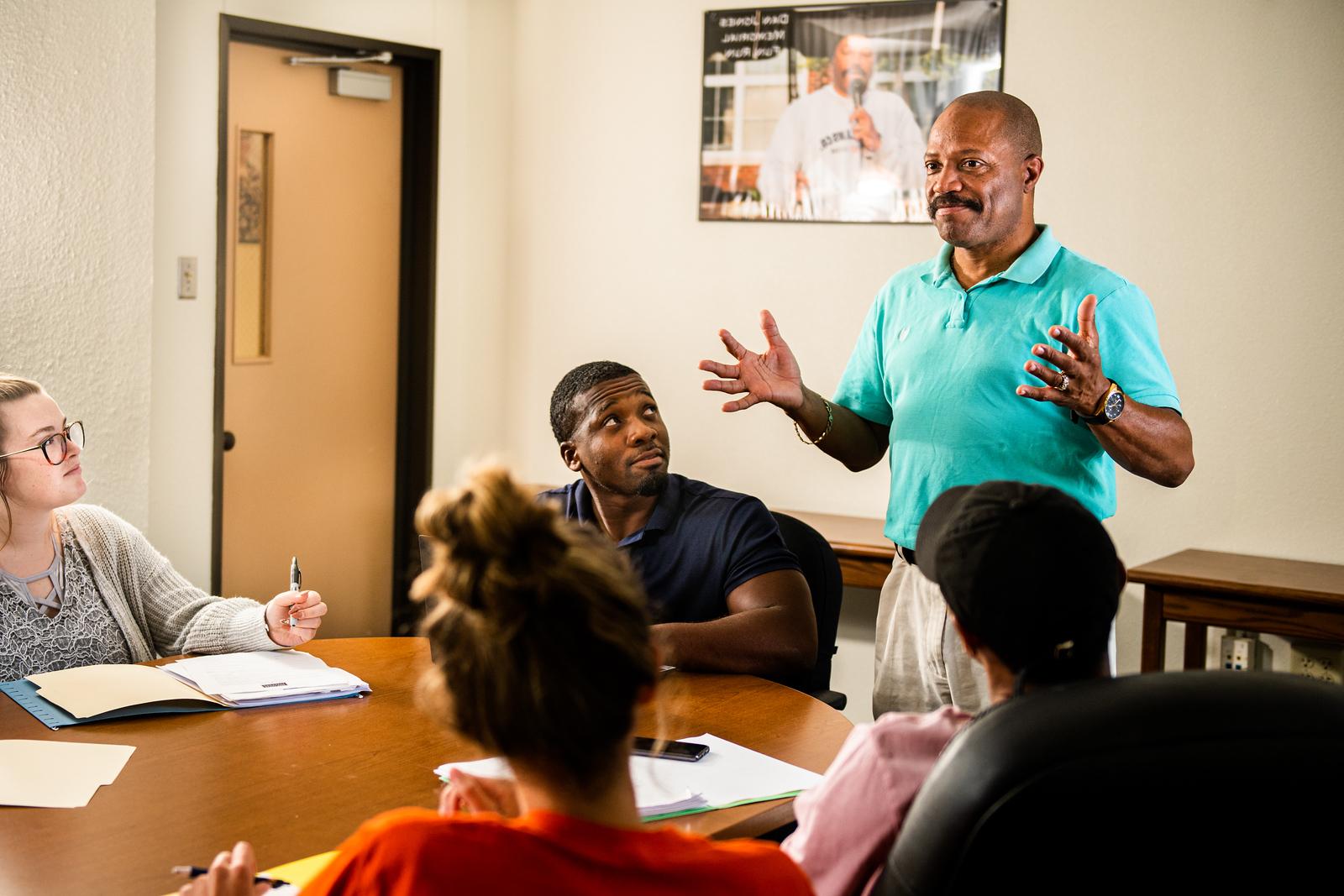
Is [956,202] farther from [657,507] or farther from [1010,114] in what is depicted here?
[657,507]

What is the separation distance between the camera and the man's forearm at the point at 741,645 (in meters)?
2.17

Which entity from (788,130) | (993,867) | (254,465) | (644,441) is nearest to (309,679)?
(644,441)

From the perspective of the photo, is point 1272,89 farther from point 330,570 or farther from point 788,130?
point 330,570

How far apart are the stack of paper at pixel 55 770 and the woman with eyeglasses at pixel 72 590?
1.58 feet

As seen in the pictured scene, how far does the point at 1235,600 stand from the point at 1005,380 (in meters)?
1.33

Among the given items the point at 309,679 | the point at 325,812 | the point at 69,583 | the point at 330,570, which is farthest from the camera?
the point at 330,570

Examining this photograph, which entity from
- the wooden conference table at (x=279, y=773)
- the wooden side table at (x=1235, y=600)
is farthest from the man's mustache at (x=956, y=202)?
the wooden side table at (x=1235, y=600)

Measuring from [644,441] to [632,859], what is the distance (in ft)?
4.91

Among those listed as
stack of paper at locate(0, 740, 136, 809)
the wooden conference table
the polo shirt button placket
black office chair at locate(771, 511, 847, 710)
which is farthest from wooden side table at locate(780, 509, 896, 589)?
stack of paper at locate(0, 740, 136, 809)

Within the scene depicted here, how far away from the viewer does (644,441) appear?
97.0 inches

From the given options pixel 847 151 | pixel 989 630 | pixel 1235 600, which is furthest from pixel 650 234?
pixel 989 630

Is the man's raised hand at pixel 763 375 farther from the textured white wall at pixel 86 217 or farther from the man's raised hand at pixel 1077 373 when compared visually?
the textured white wall at pixel 86 217

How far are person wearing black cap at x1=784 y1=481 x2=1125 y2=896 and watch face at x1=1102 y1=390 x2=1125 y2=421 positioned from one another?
823 millimetres

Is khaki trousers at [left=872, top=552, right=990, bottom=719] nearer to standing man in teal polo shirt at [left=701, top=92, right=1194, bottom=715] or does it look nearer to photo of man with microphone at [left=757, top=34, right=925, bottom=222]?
standing man in teal polo shirt at [left=701, top=92, right=1194, bottom=715]
